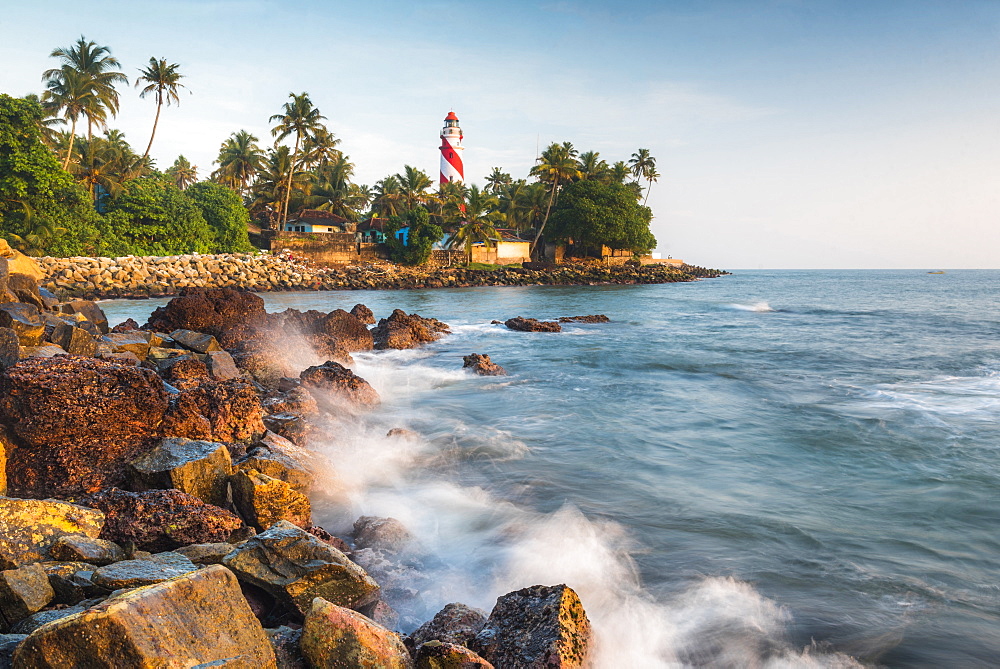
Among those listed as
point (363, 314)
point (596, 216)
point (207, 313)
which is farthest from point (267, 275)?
point (596, 216)

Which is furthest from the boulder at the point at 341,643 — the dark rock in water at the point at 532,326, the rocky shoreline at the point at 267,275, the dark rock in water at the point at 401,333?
the dark rock in water at the point at 532,326

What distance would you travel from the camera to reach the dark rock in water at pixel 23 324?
8.30m

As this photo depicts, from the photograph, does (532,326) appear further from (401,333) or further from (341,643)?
(341,643)

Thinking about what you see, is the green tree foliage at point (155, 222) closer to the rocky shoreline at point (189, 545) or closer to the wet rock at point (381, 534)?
the rocky shoreline at point (189, 545)

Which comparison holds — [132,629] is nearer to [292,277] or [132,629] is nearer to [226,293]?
[226,293]

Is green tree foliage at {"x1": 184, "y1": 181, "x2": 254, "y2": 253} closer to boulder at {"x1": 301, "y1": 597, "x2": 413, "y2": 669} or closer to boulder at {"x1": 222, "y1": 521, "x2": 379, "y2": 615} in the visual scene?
boulder at {"x1": 222, "y1": 521, "x2": 379, "y2": 615}

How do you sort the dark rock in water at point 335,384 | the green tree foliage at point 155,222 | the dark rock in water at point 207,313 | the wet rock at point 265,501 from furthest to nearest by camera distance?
the green tree foliage at point 155,222 < the dark rock in water at point 207,313 < the dark rock in water at point 335,384 < the wet rock at point 265,501

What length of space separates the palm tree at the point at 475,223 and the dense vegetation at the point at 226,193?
15 centimetres

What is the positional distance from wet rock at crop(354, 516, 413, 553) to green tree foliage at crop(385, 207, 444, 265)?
52.0 meters

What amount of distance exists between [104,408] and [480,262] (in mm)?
59696

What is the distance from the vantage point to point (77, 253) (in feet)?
122

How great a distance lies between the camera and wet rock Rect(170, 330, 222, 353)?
38.3 ft

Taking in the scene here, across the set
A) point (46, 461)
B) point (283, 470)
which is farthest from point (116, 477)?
point (283, 470)

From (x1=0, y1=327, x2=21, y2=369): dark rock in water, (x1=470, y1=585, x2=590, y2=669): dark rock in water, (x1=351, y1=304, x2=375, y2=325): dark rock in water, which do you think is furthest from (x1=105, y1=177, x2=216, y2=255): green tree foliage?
(x1=470, y1=585, x2=590, y2=669): dark rock in water
